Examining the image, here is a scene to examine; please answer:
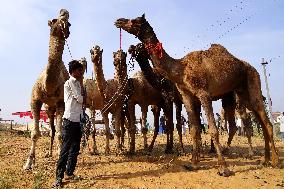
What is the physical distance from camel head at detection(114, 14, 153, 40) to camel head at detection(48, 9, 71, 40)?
3.84 feet

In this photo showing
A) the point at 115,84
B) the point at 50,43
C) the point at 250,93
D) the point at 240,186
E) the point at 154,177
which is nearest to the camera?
the point at 240,186

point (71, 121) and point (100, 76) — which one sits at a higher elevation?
point (100, 76)

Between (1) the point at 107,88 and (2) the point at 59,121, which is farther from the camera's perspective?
(1) the point at 107,88

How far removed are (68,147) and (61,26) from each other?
10.0 feet

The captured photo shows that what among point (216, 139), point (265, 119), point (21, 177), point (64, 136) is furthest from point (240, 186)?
point (21, 177)

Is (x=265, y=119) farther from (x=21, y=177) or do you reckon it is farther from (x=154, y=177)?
(x=21, y=177)

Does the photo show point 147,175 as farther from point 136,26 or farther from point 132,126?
point 132,126

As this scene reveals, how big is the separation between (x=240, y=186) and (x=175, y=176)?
1.40 metres

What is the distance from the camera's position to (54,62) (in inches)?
332

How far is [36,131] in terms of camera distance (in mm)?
9164

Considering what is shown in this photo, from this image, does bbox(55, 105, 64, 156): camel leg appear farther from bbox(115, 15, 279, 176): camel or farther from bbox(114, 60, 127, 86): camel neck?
bbox(114, 60, 127, 86): camel neck

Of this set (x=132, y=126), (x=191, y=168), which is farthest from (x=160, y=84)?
(x=191, y=168)

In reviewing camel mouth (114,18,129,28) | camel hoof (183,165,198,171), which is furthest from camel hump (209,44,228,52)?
camel hoof (183,165,198,171)

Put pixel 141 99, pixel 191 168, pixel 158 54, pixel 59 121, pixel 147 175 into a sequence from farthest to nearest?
pixel 141 99
pixel 59 121
pixel 158 54
pixel 191 168
pixel 147 175
